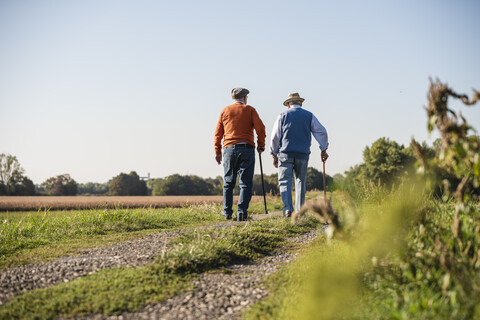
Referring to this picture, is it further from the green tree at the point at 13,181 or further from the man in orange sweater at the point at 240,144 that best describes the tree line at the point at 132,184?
the man in orange sweater at the point at 240,144

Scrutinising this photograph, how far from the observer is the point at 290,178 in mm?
7609

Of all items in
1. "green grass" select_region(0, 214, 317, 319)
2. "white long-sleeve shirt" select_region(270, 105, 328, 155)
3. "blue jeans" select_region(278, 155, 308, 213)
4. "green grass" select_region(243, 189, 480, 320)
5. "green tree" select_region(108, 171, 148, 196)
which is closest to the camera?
"green grass" select_region(243, 189, 480, 320)

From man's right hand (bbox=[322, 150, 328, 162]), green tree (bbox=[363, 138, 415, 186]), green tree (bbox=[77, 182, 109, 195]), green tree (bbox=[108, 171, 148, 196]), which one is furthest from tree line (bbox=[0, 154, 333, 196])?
man's right hand (bbox=[322, 150, 328, 162])

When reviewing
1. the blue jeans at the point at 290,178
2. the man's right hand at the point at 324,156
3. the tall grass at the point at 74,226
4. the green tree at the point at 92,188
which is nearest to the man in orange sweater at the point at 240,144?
the blue jeans at the point at 290,178

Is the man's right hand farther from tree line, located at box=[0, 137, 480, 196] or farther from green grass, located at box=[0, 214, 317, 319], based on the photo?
tree line, located at box=[0, 137, 480, 196]

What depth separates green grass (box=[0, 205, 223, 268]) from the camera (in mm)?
4681

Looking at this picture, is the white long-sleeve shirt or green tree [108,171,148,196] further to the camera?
green tree [108,171,148,196]

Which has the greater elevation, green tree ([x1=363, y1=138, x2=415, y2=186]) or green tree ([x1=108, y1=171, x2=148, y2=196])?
green tree ([x1=363, y1=138, x2=415, y2=186])

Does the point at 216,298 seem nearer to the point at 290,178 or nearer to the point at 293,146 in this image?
the point at 290,178

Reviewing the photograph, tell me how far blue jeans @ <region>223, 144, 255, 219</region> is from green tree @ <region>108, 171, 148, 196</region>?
109ft

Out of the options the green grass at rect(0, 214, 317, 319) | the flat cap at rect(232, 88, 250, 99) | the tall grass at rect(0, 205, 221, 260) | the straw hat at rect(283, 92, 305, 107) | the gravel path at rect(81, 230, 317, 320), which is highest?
the flat cap at rect(232, 88, 250, 99)

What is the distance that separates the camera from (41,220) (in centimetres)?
704

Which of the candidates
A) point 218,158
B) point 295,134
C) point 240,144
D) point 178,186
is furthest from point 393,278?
point 178,186

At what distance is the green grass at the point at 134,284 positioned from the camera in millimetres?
2709
